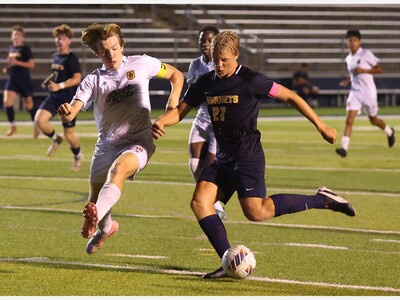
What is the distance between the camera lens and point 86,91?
9.34 meters

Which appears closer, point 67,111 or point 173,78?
point 67,111

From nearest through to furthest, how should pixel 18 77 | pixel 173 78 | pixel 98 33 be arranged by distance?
pixel 98 33 → pixel 173 78 → pixel 18 77

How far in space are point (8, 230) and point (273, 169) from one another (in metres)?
7.31

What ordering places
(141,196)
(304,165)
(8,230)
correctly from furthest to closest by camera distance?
(304,165), (141,196), (8,230)

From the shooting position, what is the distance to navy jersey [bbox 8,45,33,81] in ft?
80.6

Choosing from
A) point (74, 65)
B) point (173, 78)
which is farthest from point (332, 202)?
point (74, 65)

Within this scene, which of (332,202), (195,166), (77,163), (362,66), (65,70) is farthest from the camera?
(362,66)

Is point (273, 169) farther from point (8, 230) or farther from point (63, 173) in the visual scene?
point (8, 230)

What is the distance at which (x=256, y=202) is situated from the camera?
8789 millimetres

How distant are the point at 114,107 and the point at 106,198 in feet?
2.86

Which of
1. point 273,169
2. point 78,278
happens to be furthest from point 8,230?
point 273,169

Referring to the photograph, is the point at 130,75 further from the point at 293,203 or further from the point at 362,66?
the point at 362,66

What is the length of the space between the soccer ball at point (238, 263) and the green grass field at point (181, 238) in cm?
8

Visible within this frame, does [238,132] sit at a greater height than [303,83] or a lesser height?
greater
